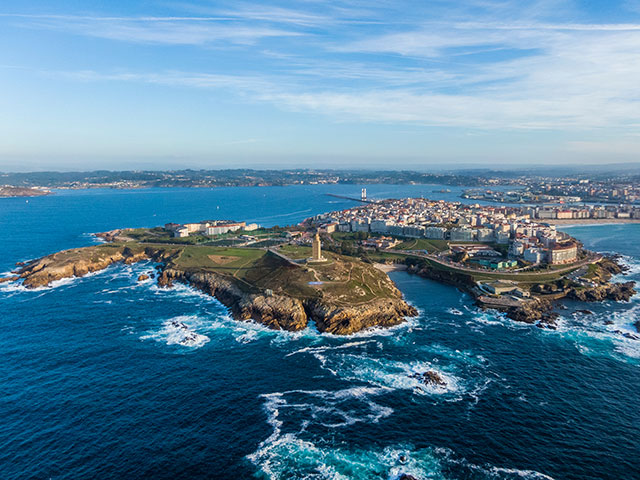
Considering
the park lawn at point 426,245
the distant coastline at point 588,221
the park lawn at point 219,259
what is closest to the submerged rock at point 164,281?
the park lawn at point 219,259

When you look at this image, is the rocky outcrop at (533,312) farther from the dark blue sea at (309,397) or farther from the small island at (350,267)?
the dark blue sea at (309,397)

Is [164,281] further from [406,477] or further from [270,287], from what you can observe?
[406,477]

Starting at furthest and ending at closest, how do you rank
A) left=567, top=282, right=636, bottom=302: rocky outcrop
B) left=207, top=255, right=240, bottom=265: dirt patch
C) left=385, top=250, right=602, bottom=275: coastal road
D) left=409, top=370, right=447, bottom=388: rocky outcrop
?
1. left=207, top=255, right=240, bottom=265: dirt patch
2. left=385, top=250, right=602, bottom=275: coastal road
3. left=567, top=282, right=636, bottom=302: rocky outcrop
4. left=409, top=370, right=447, bottom=388: rocky outcrop

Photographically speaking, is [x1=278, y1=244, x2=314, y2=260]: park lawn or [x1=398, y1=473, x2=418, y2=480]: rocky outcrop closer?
[x1=398, y1=473, x2=418, y2=480]: rocky outcrop

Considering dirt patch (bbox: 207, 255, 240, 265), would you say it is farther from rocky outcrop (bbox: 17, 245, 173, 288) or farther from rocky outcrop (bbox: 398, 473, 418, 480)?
rocky outcrop (bbox: 398, 473, 418, 480)

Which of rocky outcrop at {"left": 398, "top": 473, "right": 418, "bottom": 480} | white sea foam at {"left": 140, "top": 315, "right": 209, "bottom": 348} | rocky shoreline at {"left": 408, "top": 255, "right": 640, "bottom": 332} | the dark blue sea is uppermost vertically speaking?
rocky shoreline at {"left": 408, "top": 255, "right": 640, "bottom": 332}

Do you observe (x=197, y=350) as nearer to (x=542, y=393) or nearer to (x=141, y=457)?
(x=141, y=457)

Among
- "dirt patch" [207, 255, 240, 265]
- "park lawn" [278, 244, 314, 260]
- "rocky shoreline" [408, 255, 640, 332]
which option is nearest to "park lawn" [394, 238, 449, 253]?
"rocky shoreline" [408, 255, 640, 332]

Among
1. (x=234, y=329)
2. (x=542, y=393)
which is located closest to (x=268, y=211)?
(x=234, y=329)
